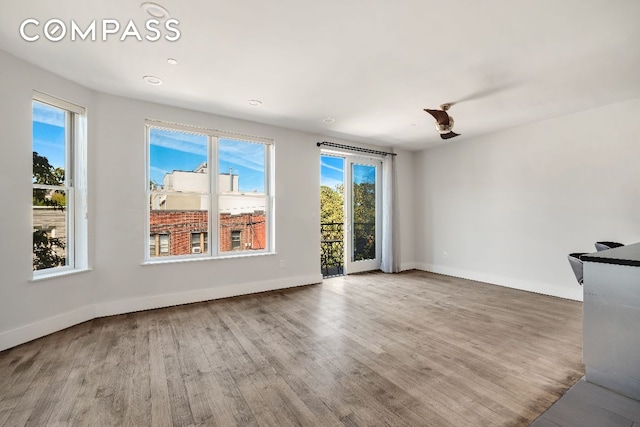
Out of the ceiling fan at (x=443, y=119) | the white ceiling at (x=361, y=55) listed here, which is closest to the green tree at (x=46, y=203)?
the white ceiling at (x=361, y=55)

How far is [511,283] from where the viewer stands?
4.80m

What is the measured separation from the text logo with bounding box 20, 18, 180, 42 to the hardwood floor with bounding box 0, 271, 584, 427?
8.90ft

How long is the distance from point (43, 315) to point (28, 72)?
2448 millimetres

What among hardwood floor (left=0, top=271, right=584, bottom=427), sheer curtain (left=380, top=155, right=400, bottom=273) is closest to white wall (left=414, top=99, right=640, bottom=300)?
sheer curtain (left=380, top=155, right=400, bottom=273)

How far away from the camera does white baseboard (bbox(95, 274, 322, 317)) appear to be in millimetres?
3502

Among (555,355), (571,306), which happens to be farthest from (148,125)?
(571,306)

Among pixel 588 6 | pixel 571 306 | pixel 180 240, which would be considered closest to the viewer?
pixel 588 6

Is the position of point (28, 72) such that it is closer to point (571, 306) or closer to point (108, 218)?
point (108, 218)

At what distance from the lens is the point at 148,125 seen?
3781 millimetres

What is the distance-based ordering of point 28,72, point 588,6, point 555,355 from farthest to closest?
point 28,72, point 555,355, point 588,6

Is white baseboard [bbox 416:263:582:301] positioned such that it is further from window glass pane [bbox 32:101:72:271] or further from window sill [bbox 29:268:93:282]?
window glass pane [bbox 32:101:72:271]

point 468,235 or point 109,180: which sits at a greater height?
point 109,180

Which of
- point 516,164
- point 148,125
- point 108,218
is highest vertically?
point 148,125

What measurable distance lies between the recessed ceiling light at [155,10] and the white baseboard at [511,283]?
573cm
